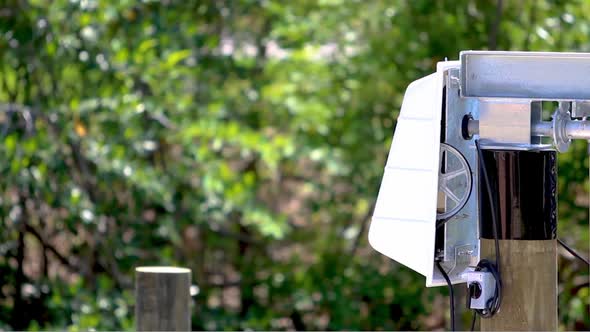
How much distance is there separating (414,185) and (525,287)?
1.11 ft

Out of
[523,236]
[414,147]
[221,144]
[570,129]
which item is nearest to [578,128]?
[570,129]

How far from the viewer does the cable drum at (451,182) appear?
8.30 feet

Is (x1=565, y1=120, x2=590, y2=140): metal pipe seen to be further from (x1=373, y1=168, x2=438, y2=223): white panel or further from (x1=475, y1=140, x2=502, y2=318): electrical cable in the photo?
(x1=373, y1=168, x2=438, y2=223): white panel

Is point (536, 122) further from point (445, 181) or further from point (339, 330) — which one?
point (339, 330)

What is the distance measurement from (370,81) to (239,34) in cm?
85

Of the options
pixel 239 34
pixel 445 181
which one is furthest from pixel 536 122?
pixel 239 34

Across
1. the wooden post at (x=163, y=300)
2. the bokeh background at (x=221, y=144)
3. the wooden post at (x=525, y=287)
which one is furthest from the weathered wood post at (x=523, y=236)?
the bokeh background at (x=221, y=144)

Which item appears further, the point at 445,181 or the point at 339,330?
the point at 339,330

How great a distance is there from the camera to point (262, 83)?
20.6 ft

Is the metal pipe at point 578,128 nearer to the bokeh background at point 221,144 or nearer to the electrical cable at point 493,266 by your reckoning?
the electrical cable at point 493,266

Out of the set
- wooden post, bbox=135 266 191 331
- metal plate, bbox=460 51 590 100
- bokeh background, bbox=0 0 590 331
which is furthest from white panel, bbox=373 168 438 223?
bokeh background, bbox=0 0 590 331

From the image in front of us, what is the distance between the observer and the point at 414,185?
2527 millimetres

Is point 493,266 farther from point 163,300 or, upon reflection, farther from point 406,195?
point 163,300

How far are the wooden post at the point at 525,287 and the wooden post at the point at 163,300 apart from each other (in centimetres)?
128
